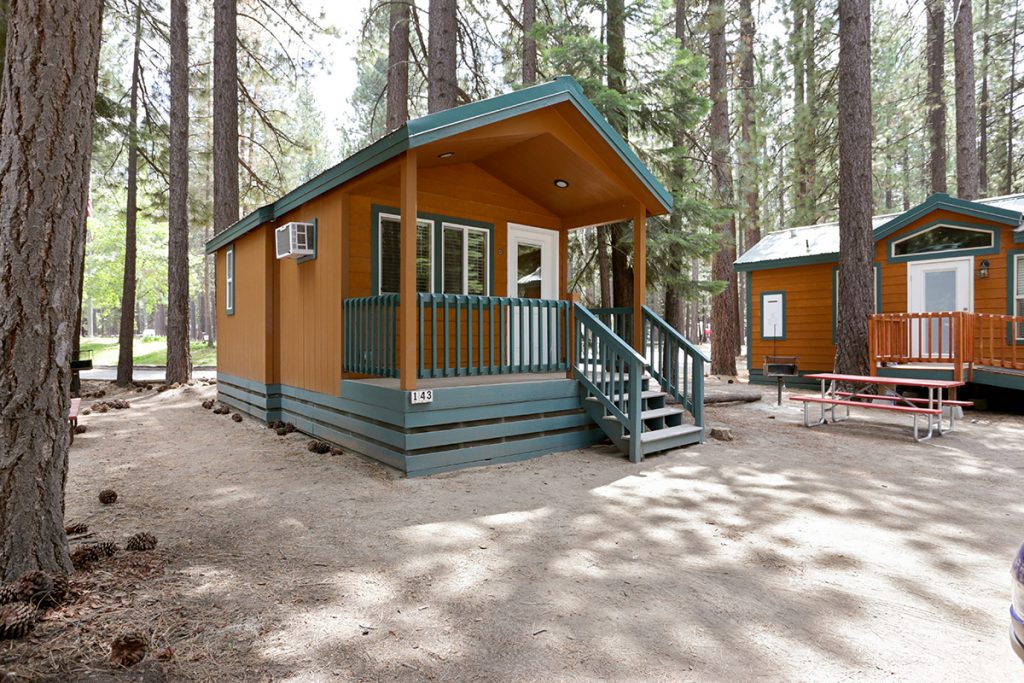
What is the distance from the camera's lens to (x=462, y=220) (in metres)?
7.52

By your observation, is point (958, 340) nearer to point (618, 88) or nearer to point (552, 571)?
point (618, 88)

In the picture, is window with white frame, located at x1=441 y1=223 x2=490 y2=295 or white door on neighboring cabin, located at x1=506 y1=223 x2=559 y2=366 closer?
window with white frame, located at x1=441 y1=223 x2=490 y2=295

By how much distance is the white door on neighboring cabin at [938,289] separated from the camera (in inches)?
397

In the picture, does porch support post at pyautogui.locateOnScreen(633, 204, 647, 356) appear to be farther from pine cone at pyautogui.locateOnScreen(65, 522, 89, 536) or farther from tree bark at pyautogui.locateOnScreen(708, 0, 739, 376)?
tree bark at pyautogui.locateOnScreen(708, 0, 739, 376)

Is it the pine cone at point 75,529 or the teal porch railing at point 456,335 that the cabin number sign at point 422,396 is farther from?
the pine cone at point 75,529

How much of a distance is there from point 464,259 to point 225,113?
24.9 ft

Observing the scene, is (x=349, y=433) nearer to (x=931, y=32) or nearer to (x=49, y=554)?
(x=49, y=554)

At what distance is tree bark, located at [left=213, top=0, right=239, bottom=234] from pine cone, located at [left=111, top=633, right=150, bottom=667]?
1077 centimetres

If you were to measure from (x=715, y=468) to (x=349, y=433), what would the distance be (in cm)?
381

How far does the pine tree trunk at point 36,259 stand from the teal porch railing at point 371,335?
2.88m

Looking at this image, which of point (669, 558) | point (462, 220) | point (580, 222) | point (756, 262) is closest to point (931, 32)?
point (756, 262)

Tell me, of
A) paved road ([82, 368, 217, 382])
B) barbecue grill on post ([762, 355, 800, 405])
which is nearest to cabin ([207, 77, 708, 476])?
barbecue grill on post ([762, 355, 800, 405])

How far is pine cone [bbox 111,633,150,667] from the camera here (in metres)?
2.04

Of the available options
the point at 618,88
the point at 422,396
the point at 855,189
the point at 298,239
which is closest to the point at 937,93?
the point at 855,189
